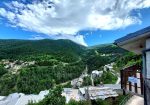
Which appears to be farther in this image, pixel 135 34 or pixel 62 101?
pixel 62 101

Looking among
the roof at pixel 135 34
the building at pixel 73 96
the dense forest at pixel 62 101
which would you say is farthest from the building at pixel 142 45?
the building at pixel 73 96

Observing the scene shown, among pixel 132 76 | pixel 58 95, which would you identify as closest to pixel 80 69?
pixel 58 95

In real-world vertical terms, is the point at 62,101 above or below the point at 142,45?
below

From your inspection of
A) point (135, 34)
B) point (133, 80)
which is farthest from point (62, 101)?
point (135, 34)

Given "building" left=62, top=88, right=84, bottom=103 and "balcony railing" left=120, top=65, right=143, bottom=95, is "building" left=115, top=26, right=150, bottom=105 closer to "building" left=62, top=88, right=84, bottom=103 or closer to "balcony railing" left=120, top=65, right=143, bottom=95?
"balcony railing" left=120, top=65, right=143, bottom=95

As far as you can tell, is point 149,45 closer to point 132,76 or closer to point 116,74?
point 132,76

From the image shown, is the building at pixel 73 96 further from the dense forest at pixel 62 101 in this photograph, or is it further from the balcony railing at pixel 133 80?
the balcony railing at pixel 133 80

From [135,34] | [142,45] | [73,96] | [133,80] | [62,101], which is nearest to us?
[135,34]

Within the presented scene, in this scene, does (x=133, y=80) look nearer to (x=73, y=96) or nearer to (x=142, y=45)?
(x=142, y=45)

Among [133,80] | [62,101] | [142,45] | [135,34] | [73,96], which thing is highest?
[135,34]

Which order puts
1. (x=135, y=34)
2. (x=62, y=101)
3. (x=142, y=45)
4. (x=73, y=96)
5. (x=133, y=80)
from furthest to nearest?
(x=73, y=96) < (x=62, y=101) < (x=142, y=45) < (x=133, y=80) < (x=135, y=34)

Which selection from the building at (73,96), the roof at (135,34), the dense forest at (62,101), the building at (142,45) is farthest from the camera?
the building at (73,96)
